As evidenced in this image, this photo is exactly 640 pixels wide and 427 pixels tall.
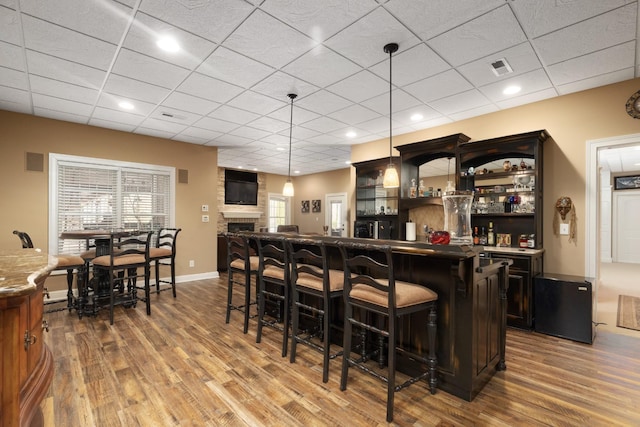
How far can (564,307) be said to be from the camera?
318cm

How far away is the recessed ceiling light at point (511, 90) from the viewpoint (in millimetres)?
3490

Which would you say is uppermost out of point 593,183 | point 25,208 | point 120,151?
point 120,151

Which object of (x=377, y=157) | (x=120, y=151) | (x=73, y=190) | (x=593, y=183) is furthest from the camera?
(x=377, y=157)

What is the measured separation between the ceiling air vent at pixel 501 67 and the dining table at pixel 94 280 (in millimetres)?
4429

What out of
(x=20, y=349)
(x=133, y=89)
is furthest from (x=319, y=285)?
(x=133, y=89)

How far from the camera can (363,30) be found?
2.46 m

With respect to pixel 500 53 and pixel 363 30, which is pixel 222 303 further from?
pixel 500 53

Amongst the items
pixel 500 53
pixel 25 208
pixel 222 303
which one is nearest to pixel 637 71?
pixel 500 53

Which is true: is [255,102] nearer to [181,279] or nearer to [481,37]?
[481,37]

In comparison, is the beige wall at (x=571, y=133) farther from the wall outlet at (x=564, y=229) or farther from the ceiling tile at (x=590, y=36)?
the ceiling tile at (x=590, y=36)

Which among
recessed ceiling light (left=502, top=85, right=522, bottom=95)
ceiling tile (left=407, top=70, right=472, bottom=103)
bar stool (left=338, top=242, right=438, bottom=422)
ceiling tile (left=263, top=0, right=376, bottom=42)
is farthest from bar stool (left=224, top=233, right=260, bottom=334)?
recessed ceiling light (left=502, top=85, right=522, bottom=95)

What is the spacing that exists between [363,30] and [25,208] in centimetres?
526

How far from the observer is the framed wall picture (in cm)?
863

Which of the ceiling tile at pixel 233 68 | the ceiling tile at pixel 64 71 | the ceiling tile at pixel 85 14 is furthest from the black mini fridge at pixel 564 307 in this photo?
the ceiling tile at pixel 64 71
